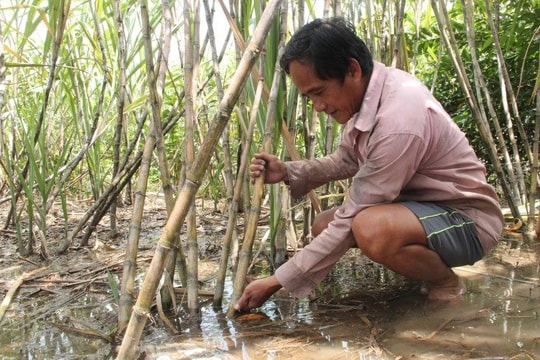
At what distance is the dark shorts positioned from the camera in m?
1.33

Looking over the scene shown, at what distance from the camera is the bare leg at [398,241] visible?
1295 millimetres

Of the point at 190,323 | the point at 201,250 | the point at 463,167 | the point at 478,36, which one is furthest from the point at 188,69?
the point at 478,36

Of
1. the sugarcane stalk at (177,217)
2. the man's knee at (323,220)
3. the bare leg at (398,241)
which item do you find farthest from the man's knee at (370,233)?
the sugarcane stalk at (177,217)

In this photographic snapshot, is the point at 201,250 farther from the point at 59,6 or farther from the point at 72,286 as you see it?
the point at 59,6

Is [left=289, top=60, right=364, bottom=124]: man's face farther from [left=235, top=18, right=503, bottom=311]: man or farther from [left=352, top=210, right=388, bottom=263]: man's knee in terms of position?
[left=352, top=210, right=388, bottom=263]: man's knee

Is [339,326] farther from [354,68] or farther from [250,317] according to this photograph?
[354,68]

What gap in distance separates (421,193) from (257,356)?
65cm

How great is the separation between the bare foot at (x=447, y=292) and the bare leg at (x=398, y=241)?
0.13 feet

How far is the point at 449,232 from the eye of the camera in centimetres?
134

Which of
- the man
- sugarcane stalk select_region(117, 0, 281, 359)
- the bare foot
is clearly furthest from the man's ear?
the bare foot

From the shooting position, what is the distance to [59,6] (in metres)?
1.59

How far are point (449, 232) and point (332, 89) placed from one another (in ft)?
1.64

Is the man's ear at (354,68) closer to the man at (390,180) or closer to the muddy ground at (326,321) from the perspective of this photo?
the man at (390,180)

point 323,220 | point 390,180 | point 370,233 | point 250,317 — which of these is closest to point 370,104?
point 390,180
